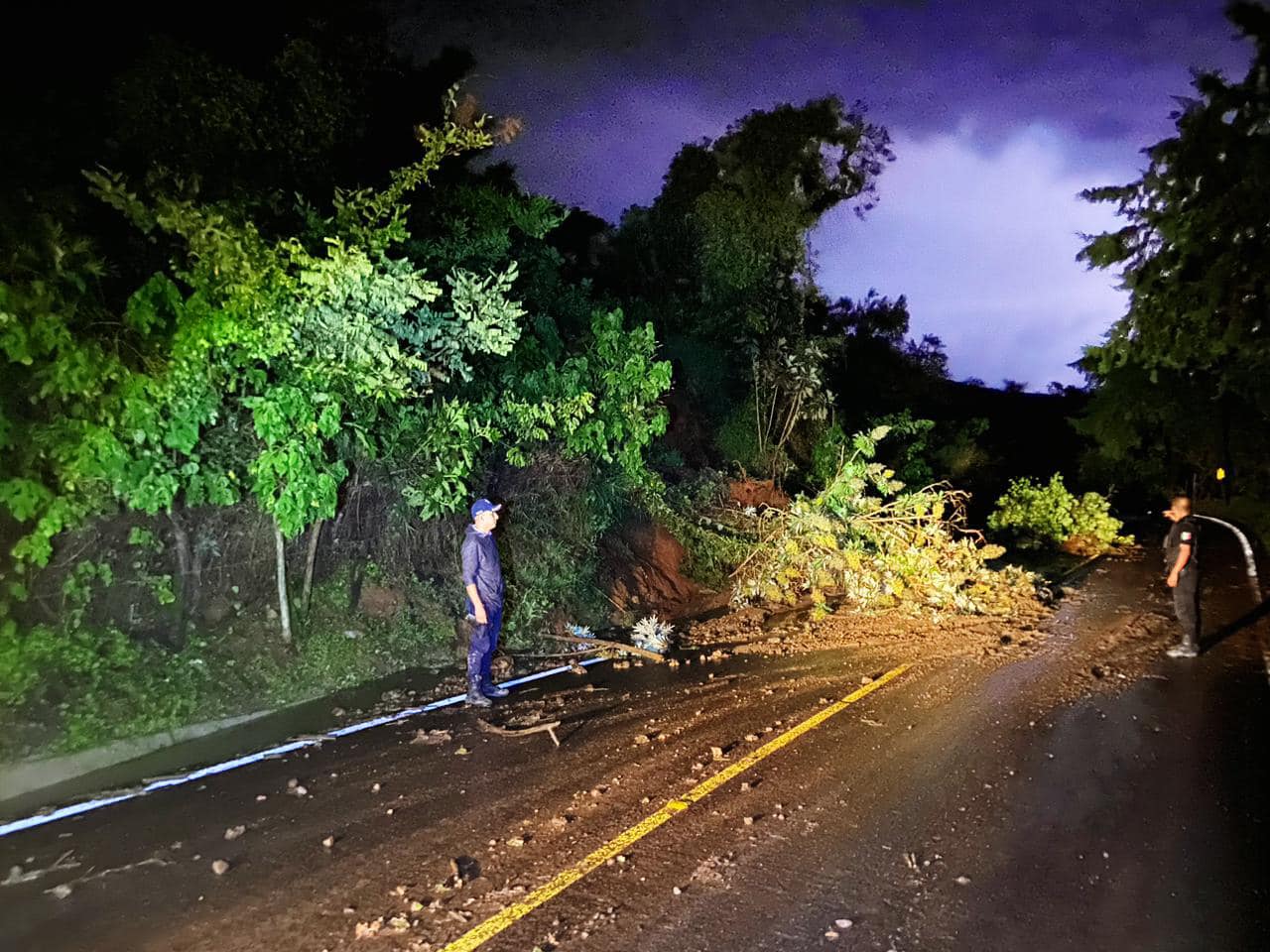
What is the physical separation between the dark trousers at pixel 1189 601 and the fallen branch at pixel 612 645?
581 cm

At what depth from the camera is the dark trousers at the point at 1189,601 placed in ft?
28.6

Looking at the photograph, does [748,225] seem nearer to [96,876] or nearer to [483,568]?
[483,568]

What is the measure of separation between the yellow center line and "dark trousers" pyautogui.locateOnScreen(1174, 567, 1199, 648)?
4.76 m

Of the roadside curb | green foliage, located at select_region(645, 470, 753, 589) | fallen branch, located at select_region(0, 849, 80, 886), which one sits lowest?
fallen branch, located at select_region(0, 849, 80, 886)

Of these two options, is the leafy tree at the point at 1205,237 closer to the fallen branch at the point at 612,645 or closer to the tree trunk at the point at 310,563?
the fallen branch at the point at 612,645

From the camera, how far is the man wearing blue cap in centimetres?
712

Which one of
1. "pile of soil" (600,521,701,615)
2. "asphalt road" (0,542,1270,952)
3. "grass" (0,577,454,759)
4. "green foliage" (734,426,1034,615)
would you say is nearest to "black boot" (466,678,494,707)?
"asphalt road" (0,542,1270,952)

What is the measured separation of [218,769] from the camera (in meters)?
5.75

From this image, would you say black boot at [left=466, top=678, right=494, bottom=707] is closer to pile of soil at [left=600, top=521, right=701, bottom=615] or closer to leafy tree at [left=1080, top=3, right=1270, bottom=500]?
pile of soil at [left=600, top=521, right=701, bottom=615]

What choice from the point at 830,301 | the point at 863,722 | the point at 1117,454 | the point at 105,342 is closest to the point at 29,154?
the point at 105,342

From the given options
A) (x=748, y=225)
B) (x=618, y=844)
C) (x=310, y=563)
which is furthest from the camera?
(x=748, y=225)

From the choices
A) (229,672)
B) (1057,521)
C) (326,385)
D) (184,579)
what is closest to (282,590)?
(184,579)

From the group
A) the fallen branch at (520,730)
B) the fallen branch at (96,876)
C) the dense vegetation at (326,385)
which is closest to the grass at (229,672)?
the dense vegetation at (326,385)

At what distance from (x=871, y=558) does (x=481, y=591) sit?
22.0 feet
